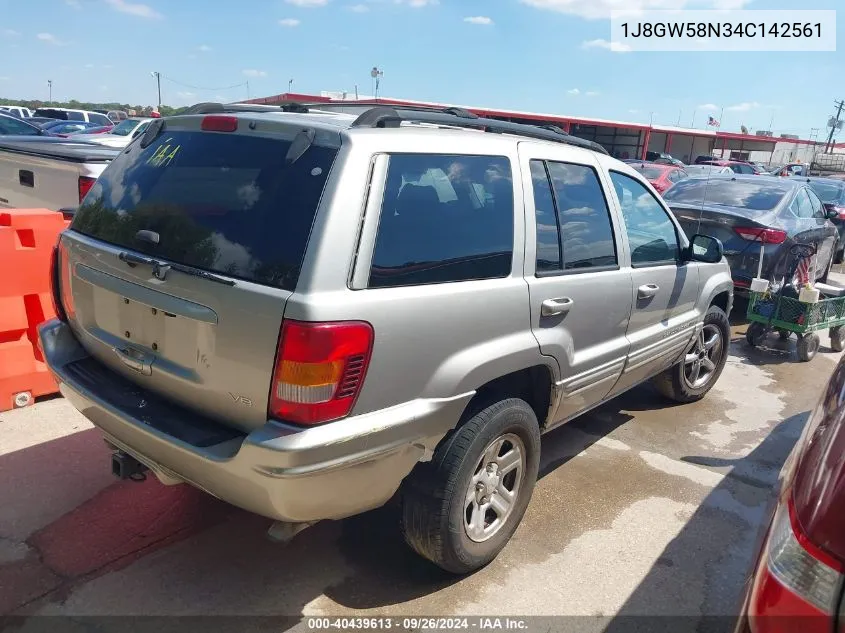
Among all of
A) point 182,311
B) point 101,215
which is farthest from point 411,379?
point 101,215

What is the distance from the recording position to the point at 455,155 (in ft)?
9.11

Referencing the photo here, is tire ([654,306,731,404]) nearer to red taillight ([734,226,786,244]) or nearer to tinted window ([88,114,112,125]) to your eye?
red taillight ([734,226,786,244])

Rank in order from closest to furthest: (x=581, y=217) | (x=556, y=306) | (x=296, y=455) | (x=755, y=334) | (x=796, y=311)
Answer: (x=296, y=455) → (x=556, y=306) → (x=581, y=217) → (x=796, y=311) → (x=755, y=334)

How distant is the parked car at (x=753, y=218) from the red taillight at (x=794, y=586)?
6.20 m

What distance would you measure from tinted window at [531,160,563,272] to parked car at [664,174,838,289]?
16.1 feet

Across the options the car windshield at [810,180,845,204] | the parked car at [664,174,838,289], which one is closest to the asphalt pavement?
the parked car at [664,174,838,289]

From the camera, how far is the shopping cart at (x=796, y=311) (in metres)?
6.36

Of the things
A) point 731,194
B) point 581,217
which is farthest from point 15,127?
point 581,217

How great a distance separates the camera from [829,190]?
14016 millimetres

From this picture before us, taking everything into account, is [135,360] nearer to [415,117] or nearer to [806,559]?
[415,117]

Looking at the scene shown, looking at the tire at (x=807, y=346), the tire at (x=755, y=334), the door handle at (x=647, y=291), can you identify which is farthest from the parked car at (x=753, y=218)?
the door handle at (x=647, y=291)

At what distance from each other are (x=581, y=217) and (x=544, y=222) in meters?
0.41

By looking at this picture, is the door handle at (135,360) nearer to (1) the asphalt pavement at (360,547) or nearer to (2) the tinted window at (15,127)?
(1) the asphalt pavement at (360,547)

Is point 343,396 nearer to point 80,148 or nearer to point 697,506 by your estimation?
point 697,506
